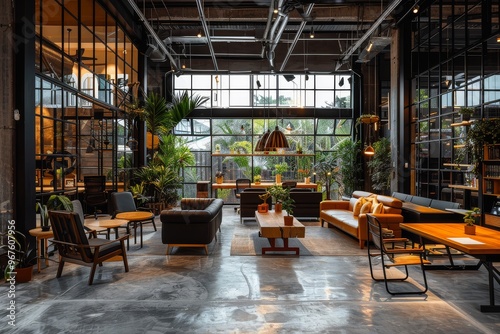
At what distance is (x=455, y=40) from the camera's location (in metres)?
8.19

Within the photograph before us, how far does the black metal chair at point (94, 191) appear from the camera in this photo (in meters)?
8.23

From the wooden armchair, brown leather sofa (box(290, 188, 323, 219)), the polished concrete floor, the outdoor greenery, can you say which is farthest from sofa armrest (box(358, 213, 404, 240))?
the outdoor greenery

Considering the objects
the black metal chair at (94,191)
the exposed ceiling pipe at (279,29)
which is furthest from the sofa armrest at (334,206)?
the black metal chair at (94,191)

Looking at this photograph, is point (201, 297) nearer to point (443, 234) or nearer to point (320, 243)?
point (443, 234)

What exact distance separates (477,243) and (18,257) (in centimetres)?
562

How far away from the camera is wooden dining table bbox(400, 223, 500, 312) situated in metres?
3.77

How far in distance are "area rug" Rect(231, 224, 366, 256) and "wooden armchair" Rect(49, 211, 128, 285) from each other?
2.24 metres

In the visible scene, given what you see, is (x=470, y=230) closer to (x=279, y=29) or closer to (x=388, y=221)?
(x=388, y=221)

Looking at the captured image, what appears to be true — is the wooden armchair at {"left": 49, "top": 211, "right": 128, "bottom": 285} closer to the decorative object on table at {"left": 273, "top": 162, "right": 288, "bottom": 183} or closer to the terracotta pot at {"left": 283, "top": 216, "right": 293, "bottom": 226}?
the terracotta pot at {"left": 283, "top": 216, "right": 293, "bottom": 226}

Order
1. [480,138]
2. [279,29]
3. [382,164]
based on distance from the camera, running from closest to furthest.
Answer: [480,138] < [279,29] < [382,164]

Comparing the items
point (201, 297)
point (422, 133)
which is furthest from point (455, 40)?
point (201, 297)

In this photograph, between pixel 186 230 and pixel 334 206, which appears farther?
pixel 334 206

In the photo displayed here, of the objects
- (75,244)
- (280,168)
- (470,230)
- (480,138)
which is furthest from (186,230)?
(280,168)

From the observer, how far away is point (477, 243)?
13.0 feet
